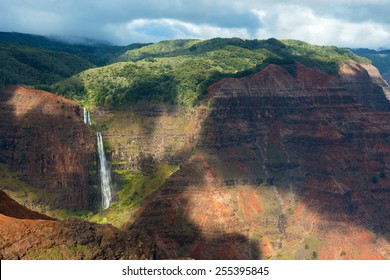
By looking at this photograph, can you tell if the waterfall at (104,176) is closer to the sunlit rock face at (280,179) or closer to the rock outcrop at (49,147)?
the rock outcrop at (49,147)

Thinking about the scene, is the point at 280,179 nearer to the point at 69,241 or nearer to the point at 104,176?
the point at 104,176

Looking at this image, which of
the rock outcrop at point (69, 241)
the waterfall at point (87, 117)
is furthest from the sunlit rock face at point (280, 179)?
the rock outcrop at point (69, 241)

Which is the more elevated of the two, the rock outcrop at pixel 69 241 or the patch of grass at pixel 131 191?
the rock outcrop at pixel 69 241

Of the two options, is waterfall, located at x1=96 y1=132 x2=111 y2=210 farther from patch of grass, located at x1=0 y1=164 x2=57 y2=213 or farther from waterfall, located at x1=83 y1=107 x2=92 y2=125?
patch of grass, located at x1=0 y1=164 x2=57 y2=213

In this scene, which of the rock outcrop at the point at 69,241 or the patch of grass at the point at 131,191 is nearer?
the rock outcrop at the point at 69,241

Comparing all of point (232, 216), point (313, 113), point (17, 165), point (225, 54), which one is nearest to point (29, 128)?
point (17, 165)

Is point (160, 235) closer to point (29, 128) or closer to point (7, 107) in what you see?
point (29, 128)

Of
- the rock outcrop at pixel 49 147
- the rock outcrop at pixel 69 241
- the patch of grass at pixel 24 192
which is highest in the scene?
the rock outcrop at pixel 69 241
